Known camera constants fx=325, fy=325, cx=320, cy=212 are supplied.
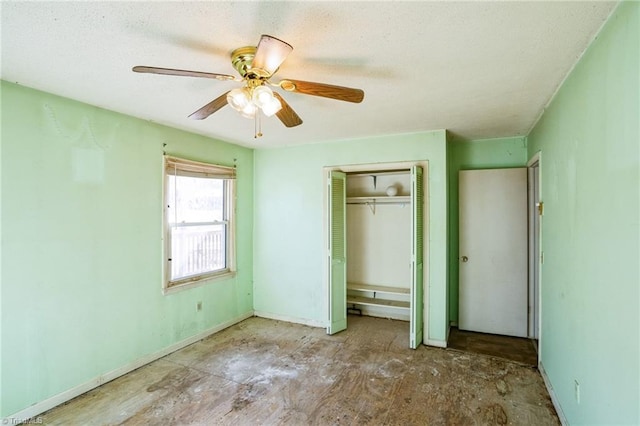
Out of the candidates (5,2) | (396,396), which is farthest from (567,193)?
(5,2)

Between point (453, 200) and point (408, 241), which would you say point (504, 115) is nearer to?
point (453, 200)

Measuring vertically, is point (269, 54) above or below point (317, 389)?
above

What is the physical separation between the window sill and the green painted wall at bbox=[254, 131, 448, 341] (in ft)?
1.83

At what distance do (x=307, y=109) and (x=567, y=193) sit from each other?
2041 millimetres

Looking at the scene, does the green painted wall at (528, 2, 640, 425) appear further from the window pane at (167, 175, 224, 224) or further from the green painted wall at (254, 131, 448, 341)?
the window pane at (167, 175, 224, 224)

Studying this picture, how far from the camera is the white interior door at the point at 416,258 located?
136 inches

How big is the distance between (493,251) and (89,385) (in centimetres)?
435

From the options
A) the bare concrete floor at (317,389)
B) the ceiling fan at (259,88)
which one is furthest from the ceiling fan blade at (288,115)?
the bare concrete floor at (317,389)

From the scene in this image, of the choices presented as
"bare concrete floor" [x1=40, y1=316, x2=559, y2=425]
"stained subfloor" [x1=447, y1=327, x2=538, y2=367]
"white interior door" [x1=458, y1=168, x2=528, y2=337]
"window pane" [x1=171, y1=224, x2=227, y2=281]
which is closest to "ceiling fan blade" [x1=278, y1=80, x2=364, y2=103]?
"bare concrete floor" [x1=40, y1=316, x2=559, y2=425]

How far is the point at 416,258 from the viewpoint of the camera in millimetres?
3467

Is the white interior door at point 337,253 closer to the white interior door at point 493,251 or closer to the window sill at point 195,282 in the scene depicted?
the window sill at point 195,282

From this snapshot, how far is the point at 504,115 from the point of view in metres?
3.01

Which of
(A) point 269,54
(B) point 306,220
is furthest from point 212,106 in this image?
(B) point 306,220

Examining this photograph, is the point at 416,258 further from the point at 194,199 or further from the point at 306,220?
the point at 194,199
